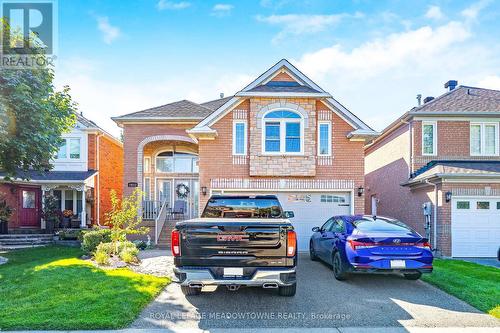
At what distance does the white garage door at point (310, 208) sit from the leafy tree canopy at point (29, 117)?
8103 mm

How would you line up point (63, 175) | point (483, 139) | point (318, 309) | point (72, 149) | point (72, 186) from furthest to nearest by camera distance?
1. point (72, 149)
2. point (63, 175)
3. point (72, 186)
4. point (483, 139)
5. point (318, 309)

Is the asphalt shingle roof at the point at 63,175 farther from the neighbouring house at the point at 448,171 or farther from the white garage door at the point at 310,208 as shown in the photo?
the neighbouring house at the point at 448,171

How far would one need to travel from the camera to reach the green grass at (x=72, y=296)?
517 cm

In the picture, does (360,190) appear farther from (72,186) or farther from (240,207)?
(72,186)

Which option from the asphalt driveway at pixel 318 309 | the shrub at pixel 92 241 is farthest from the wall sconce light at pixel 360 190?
the shrub at pixel 92 241

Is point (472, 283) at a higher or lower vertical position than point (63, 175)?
lower

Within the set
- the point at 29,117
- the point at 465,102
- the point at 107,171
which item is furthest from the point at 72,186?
the point at 465,102

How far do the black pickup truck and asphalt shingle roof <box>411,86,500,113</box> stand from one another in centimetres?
1203

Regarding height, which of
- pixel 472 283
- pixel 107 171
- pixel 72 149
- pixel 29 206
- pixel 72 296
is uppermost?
pixel 72 149

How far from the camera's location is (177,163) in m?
18.1

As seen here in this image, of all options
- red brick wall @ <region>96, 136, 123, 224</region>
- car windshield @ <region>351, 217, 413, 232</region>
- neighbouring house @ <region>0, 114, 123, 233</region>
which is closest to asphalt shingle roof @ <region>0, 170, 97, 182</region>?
neighbouring house @ <region>0, 114, 123, 233</region>

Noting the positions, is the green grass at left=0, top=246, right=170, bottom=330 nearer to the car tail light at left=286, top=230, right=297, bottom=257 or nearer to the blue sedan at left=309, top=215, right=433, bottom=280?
the car tail light at left=286, top=230, right=297, bottom=257

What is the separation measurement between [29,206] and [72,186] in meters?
2.85

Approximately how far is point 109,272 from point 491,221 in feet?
42.9
